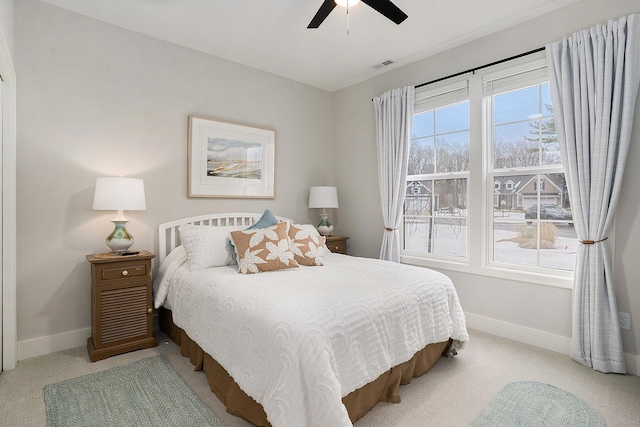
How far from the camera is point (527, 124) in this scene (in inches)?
114

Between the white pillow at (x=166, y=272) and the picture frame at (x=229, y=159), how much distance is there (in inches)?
27.6

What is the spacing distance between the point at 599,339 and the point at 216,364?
2.63 metres

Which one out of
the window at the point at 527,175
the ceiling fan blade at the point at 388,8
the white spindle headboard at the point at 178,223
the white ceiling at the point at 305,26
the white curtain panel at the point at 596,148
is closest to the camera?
the ceiling fan blade at the point at 388,8

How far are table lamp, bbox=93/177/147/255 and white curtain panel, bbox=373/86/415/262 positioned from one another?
97.8 inches

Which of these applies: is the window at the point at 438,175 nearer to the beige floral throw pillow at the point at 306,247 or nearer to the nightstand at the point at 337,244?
the nightstand at the point at 337,244

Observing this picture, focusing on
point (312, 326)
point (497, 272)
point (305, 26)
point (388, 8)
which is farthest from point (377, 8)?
point (497, 272)

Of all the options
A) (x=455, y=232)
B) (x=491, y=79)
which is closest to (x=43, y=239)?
(x=455, y=232)

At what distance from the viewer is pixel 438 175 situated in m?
3.51

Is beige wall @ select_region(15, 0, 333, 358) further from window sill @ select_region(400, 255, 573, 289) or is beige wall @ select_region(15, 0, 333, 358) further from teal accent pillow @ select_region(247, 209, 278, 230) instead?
window sill @ select_region(400, 255, 573, 289)

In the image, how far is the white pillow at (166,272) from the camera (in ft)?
9.04

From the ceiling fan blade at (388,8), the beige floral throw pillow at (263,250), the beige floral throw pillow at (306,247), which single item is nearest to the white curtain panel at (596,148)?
the ceiling fan blade at (388,8)

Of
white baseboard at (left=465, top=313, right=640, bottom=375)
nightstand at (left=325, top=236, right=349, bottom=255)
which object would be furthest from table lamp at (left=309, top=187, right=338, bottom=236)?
white baseboard at (left=465, top=313, right=640, bottom=375)

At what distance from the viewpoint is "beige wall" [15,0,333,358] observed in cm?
255

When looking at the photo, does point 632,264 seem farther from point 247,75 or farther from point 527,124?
point 247,75
